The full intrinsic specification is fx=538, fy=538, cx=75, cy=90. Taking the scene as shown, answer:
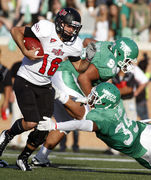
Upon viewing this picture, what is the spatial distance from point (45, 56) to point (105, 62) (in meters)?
0.96

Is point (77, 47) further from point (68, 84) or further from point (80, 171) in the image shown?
point (80, 171)

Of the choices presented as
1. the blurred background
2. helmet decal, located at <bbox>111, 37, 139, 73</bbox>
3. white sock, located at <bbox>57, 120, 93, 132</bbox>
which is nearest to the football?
white sock, located at <bbox>57, 120, 93, 132</bbox>

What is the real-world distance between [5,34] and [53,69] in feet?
16.1

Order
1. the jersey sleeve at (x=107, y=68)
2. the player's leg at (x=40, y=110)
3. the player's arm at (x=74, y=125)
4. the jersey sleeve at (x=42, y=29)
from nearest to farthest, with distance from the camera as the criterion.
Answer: the player's arm at (x=74, y=125)
the jersey sleeve at (x=42, y=29)
the player's leg at (x=40, y=110)
the jersey sleeve at (x=107, y=68)

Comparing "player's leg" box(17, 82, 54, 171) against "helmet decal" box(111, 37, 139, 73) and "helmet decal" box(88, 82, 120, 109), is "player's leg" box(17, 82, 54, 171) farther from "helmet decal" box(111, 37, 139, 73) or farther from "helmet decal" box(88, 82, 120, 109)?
"helmet decal" box(111, 37, 139, 73)

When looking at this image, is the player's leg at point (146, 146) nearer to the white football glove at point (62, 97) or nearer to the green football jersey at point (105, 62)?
the white football glove at point (62, 97)

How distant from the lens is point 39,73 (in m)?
5.76

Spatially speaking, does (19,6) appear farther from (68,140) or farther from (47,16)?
(68,140)

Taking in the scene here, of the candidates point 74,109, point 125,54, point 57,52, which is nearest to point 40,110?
point 74,109

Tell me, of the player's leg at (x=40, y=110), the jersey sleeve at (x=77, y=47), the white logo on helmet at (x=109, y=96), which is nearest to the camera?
the white logo on helmet at (x=109, y=96)

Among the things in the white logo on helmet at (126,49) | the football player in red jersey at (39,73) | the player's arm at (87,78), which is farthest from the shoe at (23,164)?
the white logo on helmet at (126,49)

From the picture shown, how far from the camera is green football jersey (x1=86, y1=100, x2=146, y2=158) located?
5172 mm

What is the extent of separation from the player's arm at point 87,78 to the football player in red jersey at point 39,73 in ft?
1.44

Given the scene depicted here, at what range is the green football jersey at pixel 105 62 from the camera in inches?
250
